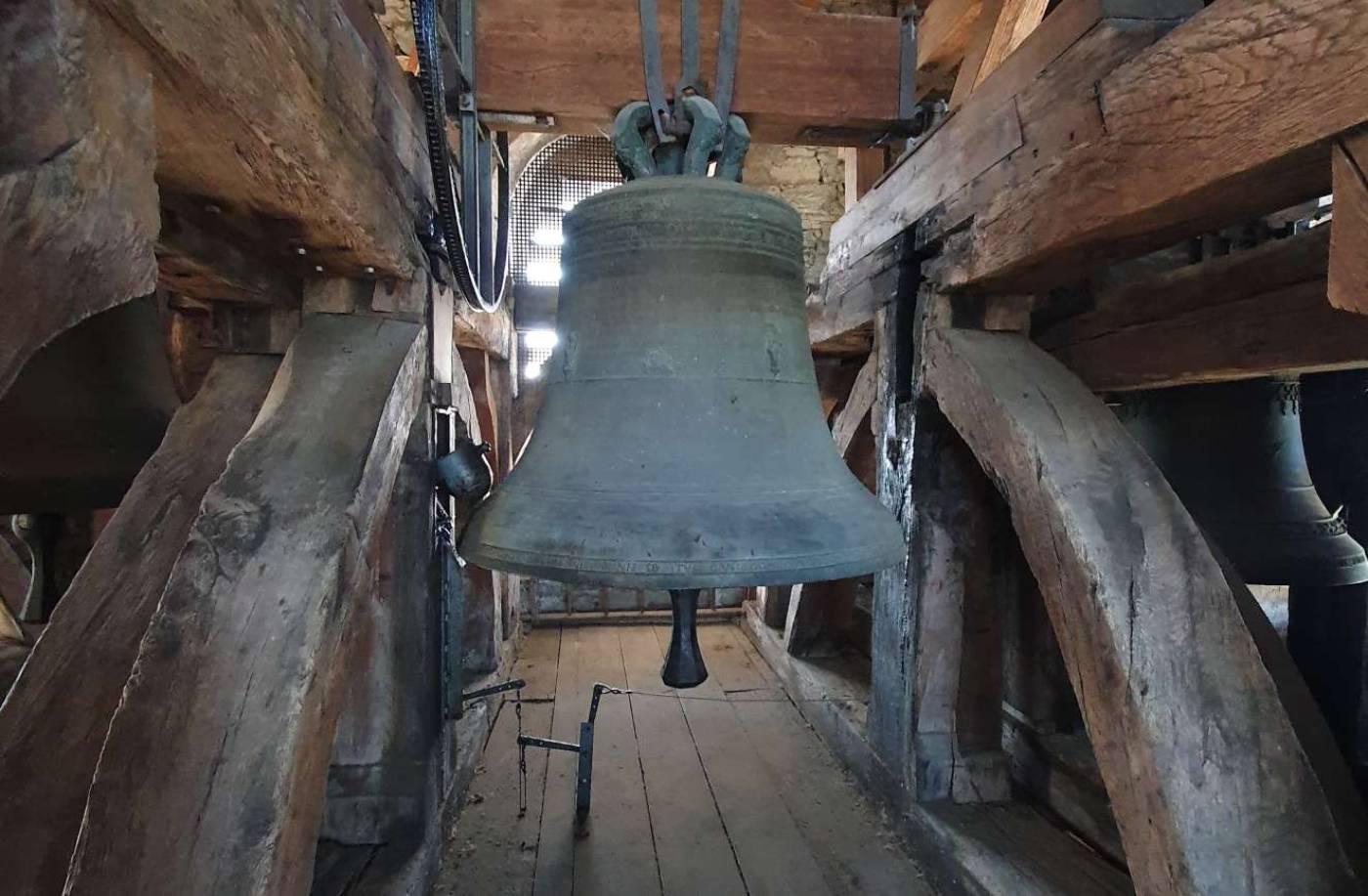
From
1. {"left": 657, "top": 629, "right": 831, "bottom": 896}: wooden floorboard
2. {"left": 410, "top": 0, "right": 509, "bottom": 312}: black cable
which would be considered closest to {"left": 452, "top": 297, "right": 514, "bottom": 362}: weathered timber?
{"left": 410, "top": 0, "right": 509, "bottom": 312}: black cable

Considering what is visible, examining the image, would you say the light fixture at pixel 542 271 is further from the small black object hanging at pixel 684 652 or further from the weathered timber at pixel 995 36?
the small black object hanging at pixel 684 652

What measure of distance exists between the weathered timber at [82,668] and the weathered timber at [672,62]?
118 centimetres

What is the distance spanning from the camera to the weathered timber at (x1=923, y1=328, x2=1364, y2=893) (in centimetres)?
129

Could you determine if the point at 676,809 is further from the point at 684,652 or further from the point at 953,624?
the point at 684,652

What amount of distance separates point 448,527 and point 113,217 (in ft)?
5.69

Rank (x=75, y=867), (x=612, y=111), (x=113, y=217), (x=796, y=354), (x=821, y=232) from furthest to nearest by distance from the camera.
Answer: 1. (x=821, y=232)
2. (x=612, y=111)
3. (x=796, y=354)
4. (x=75, y=867)
5. (x=113, y=217)

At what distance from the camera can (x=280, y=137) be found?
117 cm

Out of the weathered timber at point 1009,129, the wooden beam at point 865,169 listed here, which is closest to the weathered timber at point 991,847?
the weathered timber at point 1009,129

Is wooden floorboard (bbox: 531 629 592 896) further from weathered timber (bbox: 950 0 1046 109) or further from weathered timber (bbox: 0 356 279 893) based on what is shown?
weathered timber (bbox: 950 0 1046 109)

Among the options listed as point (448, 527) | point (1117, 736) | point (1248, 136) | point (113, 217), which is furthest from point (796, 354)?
point (448, 527)

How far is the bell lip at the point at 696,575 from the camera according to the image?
1.14 m

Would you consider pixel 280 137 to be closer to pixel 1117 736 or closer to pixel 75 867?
pixel 75 867

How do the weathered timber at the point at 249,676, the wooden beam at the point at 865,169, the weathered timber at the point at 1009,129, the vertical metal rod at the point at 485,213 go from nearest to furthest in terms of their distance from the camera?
the weathered timber at the point at 249,676 → the weathered timber at the point at 1009,129 → the vertical metal rod at the point at 485,213 → the wooden beam at the point at 865,169

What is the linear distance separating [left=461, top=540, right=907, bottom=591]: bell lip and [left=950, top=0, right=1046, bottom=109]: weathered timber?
1.64m
